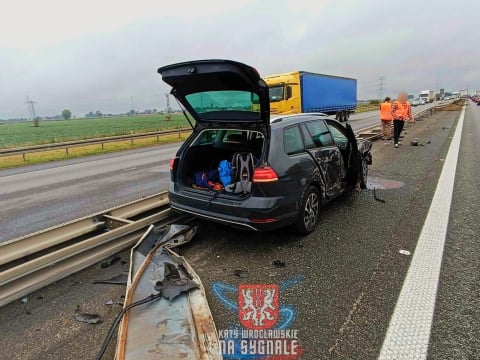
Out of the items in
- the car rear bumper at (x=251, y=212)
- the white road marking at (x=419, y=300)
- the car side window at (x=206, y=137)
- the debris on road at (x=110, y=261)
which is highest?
the car side window at (x=206, y=137)

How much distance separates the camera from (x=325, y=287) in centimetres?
330

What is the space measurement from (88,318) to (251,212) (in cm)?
191

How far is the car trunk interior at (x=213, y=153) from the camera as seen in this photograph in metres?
4.80

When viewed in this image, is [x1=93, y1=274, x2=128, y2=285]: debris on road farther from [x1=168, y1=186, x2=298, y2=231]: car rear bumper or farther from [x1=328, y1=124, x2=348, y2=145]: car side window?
[x1=328, y1=124, x2=348, y2=145]: car side window

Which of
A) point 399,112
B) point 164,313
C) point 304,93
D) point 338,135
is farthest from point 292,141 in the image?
point 304,93

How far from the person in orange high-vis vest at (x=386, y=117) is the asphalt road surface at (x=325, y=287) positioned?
9.62 m

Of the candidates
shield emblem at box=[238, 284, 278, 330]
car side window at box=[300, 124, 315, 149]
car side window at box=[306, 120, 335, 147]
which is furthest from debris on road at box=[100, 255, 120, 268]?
car side window at box=[306, 120, 335, 147]

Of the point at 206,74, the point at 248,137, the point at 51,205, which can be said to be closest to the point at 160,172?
the point at 51,205

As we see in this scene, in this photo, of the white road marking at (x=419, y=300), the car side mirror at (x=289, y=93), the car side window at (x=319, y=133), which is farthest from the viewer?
the car side mirror at (x=289, y=93)

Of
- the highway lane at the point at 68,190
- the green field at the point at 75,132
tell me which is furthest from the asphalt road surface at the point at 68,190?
the green field at the point at 75,132

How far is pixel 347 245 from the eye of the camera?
13.9 ft

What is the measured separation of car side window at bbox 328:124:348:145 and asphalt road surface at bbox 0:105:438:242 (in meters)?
4.11

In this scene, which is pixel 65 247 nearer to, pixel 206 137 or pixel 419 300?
pixel 206 137

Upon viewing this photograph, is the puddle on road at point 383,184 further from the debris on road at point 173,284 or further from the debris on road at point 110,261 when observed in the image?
the debris on road at point 110,261
